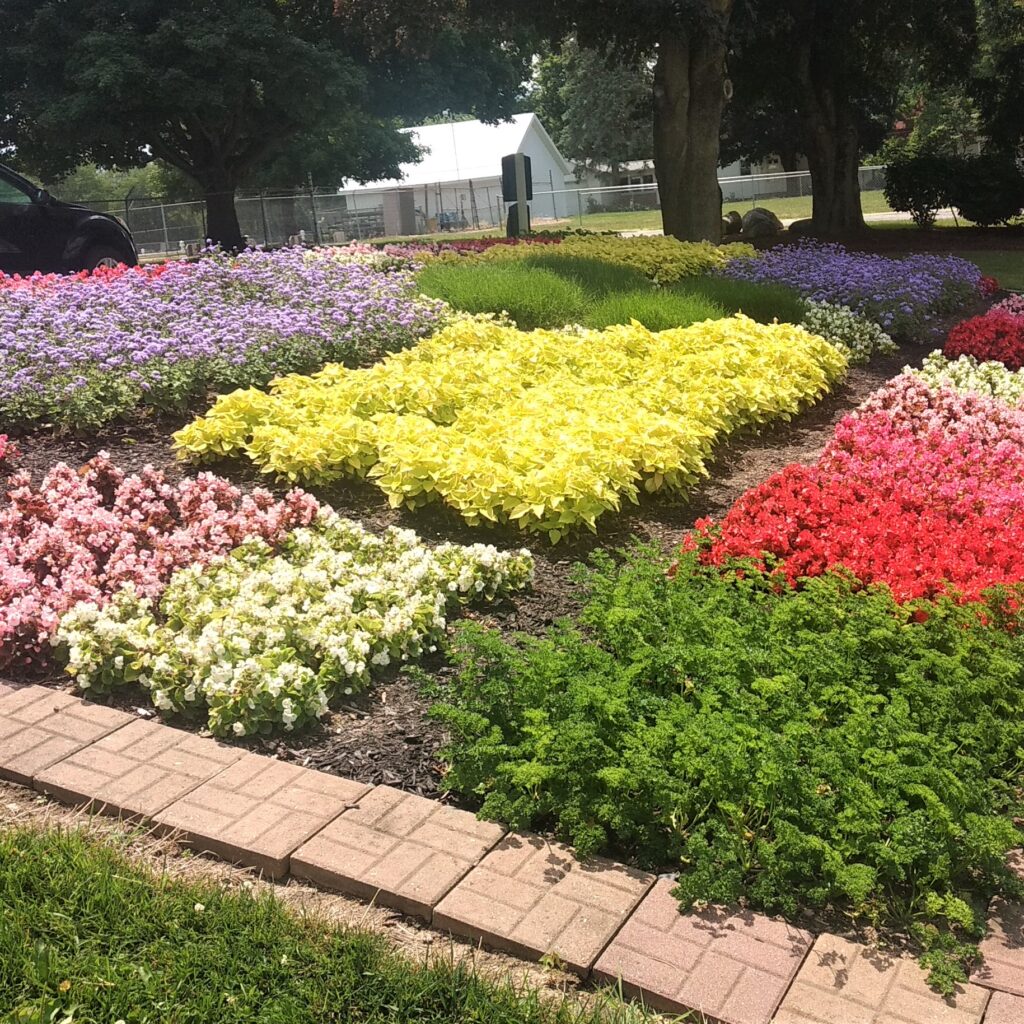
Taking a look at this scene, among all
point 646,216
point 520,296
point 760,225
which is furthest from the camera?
point 646,216

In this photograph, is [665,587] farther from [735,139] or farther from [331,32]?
[735,139]

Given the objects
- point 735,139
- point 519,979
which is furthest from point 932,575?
point 735,139

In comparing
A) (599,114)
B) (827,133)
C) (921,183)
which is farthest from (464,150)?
(827,133)

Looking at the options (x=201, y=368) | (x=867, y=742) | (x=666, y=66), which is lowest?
(x=867, y=742)

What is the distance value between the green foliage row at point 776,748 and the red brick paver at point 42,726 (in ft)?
3.66

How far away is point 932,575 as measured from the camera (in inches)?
160

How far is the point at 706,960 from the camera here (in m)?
2.49

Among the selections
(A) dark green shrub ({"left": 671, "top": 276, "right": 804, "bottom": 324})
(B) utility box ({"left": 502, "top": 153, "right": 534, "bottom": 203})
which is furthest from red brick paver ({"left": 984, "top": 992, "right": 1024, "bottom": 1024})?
(B) utility box ({"left": 502, "top": 153, "right": 534, "bottom": 203})

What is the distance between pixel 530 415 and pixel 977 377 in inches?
153

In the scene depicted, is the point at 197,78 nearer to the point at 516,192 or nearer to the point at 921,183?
the point at 516,192

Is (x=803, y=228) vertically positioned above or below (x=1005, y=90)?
below

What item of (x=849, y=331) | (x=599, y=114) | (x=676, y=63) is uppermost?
(x=599, y=114)

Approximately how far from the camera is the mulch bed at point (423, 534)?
346 centimetres

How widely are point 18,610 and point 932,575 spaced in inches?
130
